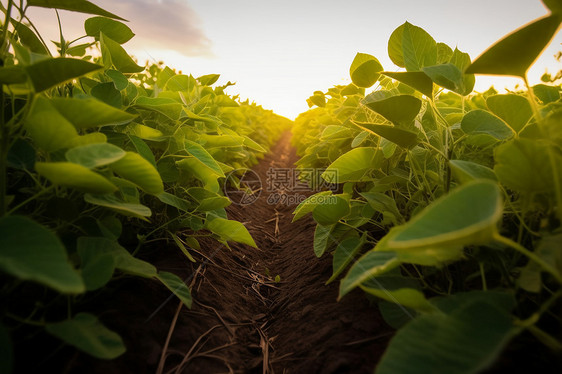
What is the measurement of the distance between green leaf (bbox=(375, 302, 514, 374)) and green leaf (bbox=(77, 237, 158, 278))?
50 centimetres

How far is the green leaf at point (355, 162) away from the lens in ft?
3.17

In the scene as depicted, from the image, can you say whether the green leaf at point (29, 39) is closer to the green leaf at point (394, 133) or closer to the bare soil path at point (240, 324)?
the bare soil path at point (240, 324)

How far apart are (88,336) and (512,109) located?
1.04 metres

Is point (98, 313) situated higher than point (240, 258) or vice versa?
point (98, 313)

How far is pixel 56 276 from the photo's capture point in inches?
15.9

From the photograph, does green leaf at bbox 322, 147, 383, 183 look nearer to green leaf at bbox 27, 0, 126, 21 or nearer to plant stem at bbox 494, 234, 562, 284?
plant stem at bbox 494, 234, 562, 284

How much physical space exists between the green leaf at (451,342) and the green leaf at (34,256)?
430 mm

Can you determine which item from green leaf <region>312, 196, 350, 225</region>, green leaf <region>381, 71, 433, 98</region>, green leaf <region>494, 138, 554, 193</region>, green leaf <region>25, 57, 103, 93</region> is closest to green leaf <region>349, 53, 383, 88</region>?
green leaf <region>381, 71, 433, 98</region>

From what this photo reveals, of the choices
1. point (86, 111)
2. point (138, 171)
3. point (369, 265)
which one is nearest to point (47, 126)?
point (86, 111)

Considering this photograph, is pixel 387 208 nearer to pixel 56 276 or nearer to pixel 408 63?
pixel 408 63

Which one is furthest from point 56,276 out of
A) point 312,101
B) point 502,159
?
point 312,101

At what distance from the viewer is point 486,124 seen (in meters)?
0.82

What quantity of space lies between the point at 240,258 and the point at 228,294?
1.25 feet

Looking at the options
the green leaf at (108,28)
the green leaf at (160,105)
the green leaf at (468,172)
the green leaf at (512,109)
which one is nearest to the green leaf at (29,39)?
the green leaf at (108,28)
